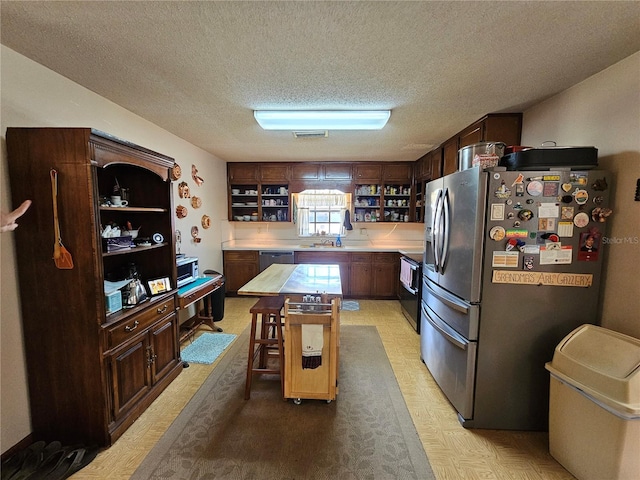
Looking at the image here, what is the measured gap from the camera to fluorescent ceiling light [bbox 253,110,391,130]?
2426 mm

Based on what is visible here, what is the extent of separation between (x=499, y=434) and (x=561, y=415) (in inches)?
18.0

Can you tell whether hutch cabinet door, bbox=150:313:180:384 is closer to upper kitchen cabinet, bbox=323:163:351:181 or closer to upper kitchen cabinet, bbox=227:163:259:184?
upper kitchen cabinet, bbox=227:163:259:184

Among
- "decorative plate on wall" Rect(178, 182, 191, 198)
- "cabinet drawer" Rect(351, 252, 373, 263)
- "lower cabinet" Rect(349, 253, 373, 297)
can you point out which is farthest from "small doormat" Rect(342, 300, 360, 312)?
"decorative plate on wall" Rect(178, 182, 191, 198)

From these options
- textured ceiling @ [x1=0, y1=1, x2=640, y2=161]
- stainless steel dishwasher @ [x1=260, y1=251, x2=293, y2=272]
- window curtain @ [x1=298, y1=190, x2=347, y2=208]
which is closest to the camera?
textured ceiling @ [x1=0, y1=1, x2=640, y2=161]

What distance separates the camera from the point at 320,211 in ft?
16.8

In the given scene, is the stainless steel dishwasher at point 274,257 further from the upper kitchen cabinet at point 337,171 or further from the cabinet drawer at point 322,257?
the upper kitchen cabinet at point 337,171

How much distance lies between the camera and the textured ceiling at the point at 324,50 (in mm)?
1228

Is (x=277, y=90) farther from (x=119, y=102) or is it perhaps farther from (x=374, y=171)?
(x=374, y=171)

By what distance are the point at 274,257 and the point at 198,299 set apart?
1.77m

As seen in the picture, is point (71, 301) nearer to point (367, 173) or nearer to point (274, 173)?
point (274, 173)

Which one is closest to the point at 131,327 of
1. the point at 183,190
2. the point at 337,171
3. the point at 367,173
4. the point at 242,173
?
the point at 183,190

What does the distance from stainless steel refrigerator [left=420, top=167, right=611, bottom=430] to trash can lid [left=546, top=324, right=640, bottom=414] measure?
0.69 feet

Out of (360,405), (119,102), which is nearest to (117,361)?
(360,405)

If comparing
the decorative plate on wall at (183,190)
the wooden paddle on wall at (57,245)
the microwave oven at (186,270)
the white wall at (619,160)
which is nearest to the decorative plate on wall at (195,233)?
the decorative plate on wall at (183,190)
